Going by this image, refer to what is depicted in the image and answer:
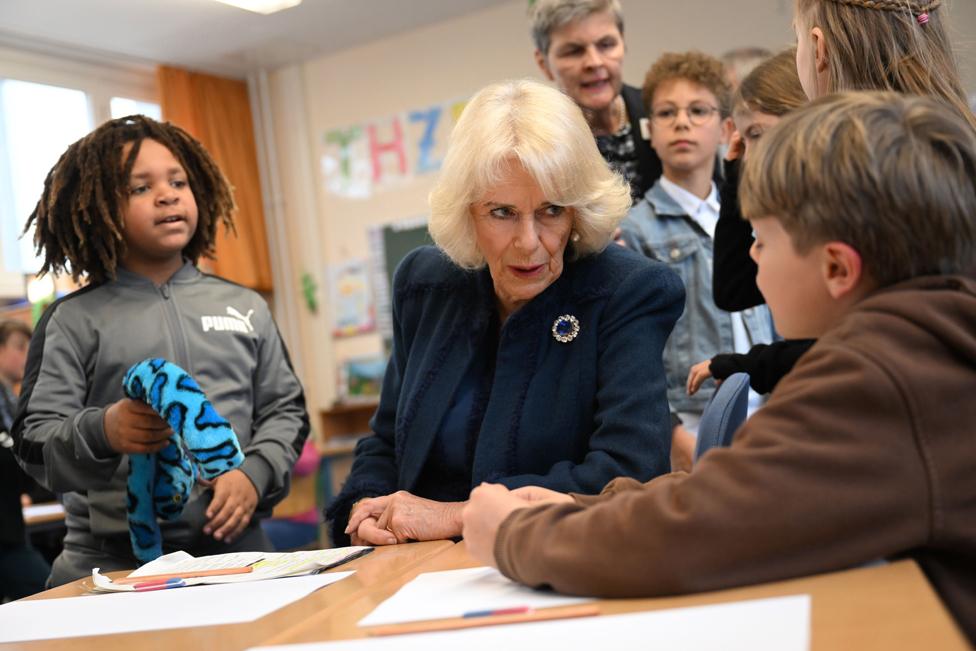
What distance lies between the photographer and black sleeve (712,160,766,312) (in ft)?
6.89

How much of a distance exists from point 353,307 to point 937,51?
232 inches

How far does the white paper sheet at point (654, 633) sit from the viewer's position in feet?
2.44

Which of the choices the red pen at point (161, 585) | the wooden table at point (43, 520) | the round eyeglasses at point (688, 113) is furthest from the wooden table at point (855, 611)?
the wooden table at point (43, 520)

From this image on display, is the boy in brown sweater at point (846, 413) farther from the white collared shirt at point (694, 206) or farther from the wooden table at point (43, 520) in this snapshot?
the wooden table at point (43, 520)

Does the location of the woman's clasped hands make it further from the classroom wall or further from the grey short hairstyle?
the classroom wall

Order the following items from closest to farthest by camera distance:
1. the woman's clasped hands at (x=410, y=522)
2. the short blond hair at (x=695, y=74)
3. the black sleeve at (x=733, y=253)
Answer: the woman's clasped hands at (x=410, y=522) < the black sleeve at (x=733, y=253) < the short blond hair at (x=695, y=74)

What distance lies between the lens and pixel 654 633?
2.59 ft

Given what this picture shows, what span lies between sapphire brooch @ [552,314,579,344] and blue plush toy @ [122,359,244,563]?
1.90ft

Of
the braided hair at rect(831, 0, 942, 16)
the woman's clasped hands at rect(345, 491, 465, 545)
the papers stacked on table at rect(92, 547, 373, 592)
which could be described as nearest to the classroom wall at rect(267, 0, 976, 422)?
the braided hair at rect(831, 0, 942, 16)

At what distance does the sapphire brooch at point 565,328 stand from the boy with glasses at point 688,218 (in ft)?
2.72

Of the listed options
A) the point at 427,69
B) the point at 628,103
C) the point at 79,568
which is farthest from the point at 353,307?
the point at 79,568

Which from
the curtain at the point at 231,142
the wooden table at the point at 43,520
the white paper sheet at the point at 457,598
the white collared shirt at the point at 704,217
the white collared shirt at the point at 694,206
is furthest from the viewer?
the curtain at the point at 231,142

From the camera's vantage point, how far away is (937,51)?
1402 mm

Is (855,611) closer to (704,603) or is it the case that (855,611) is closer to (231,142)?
(704,603)
